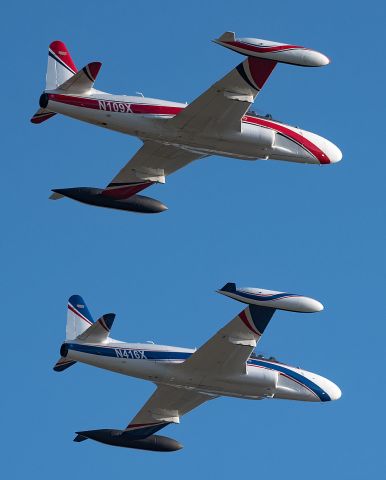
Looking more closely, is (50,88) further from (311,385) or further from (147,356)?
(311,385)

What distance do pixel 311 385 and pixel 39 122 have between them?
49.1ft

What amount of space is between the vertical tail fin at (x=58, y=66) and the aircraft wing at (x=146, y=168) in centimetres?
454

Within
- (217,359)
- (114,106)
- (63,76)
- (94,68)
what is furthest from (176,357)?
(63,76)

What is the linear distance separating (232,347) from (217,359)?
0.90 meters

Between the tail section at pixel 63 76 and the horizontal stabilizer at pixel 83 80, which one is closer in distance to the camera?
the horizontal stabilizer at pixel 83 80

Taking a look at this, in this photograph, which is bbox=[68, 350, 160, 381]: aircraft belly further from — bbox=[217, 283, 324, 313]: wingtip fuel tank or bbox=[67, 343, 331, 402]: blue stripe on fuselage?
bbox=[217, 283, 324, 313]: wingtip fuel tank

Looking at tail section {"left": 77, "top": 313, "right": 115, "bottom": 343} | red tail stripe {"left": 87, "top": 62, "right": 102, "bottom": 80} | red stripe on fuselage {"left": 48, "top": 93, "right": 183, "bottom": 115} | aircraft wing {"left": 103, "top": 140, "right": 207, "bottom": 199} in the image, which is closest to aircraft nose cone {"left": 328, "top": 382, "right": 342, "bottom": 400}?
tail section {"left": 77, "top": 313, "right": 115, "bottom": 343}

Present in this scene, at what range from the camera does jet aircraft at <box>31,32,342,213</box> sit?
67.1 metres

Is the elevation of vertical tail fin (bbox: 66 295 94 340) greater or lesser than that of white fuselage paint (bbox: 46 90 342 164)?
lesser

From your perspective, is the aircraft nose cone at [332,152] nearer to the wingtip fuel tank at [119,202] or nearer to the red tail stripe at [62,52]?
the wingtip fuel tank at [119,202]

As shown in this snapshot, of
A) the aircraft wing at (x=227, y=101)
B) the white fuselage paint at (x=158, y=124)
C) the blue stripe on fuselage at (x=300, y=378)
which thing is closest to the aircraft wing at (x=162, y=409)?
the blue stripe on fuselage at (x=300, y=378)

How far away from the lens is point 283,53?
66.2 meters

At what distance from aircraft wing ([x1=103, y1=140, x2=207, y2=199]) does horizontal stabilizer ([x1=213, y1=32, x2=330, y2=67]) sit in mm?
9225

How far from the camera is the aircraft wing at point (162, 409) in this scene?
245ft
